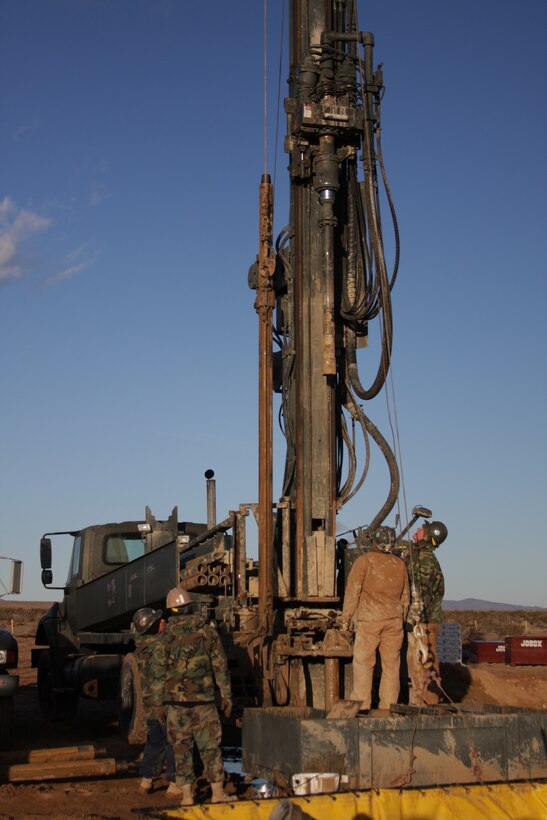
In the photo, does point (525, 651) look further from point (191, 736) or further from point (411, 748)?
point (411, 748)

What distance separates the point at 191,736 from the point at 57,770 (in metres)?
1.81

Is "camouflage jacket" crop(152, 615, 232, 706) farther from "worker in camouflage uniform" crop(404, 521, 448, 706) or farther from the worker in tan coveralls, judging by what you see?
"worker in camouflage uniform" crop(404, 521, 448, 706)

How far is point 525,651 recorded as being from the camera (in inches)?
915

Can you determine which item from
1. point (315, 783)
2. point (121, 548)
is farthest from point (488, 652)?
point (315, 783)

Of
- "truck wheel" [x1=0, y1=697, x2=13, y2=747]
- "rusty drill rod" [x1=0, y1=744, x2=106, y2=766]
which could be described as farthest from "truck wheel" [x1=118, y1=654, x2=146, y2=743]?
"rusty drill rod" [x1=0, y1=744, x2=106, y2=766]

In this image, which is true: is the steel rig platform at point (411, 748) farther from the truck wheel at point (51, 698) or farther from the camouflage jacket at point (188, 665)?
the truck wheel at point (51, 698)

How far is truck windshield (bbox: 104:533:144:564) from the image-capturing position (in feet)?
54.5

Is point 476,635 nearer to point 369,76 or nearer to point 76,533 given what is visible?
point 76,533

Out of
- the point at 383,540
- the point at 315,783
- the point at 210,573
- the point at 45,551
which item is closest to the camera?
the point at 315,783

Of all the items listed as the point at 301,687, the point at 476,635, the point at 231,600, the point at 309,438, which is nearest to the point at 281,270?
the point at 309,438

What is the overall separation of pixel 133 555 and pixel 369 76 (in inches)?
300

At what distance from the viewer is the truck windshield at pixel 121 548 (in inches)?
655

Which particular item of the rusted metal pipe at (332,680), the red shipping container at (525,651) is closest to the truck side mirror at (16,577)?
the rusted metal pipe at (332,680)

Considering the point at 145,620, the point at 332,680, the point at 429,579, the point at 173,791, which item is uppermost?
the point at 429,579
